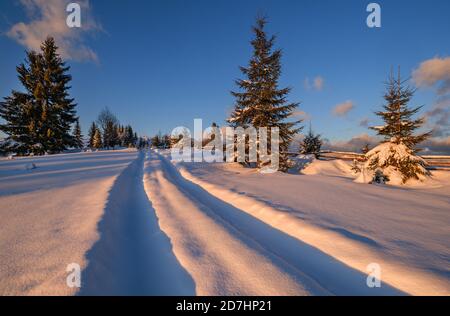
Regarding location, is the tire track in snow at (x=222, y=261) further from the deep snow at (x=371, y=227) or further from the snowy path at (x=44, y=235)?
the snowy path at (x=44, y=235)

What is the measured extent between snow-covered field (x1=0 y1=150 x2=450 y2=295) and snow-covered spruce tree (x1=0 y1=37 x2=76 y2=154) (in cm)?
2401

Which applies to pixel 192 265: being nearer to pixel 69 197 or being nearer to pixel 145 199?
pixel 145 199

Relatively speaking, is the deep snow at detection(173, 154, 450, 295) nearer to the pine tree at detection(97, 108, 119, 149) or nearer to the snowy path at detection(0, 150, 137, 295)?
the snowy path at detection(0, 150, 137, 295)

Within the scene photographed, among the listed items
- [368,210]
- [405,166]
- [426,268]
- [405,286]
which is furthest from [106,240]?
[405,166]

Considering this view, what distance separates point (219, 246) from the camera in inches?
121

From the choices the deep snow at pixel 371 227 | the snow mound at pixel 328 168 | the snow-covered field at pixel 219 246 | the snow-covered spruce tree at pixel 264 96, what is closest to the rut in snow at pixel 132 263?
the snow-covered field at pixel 219 246

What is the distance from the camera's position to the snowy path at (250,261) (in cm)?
222

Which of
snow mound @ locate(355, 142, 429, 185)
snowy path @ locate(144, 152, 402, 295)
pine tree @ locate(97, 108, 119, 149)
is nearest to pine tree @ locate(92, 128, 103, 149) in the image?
pine tree @ locate(97, 108, 119, 149)

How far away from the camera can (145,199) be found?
603 cm

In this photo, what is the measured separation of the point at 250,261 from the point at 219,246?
0.60 metres

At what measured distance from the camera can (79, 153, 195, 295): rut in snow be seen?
225 cm

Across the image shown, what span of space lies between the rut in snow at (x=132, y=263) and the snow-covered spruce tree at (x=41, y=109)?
27.2 metres

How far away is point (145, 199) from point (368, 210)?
619 cm

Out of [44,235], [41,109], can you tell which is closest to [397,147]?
[44,235]
